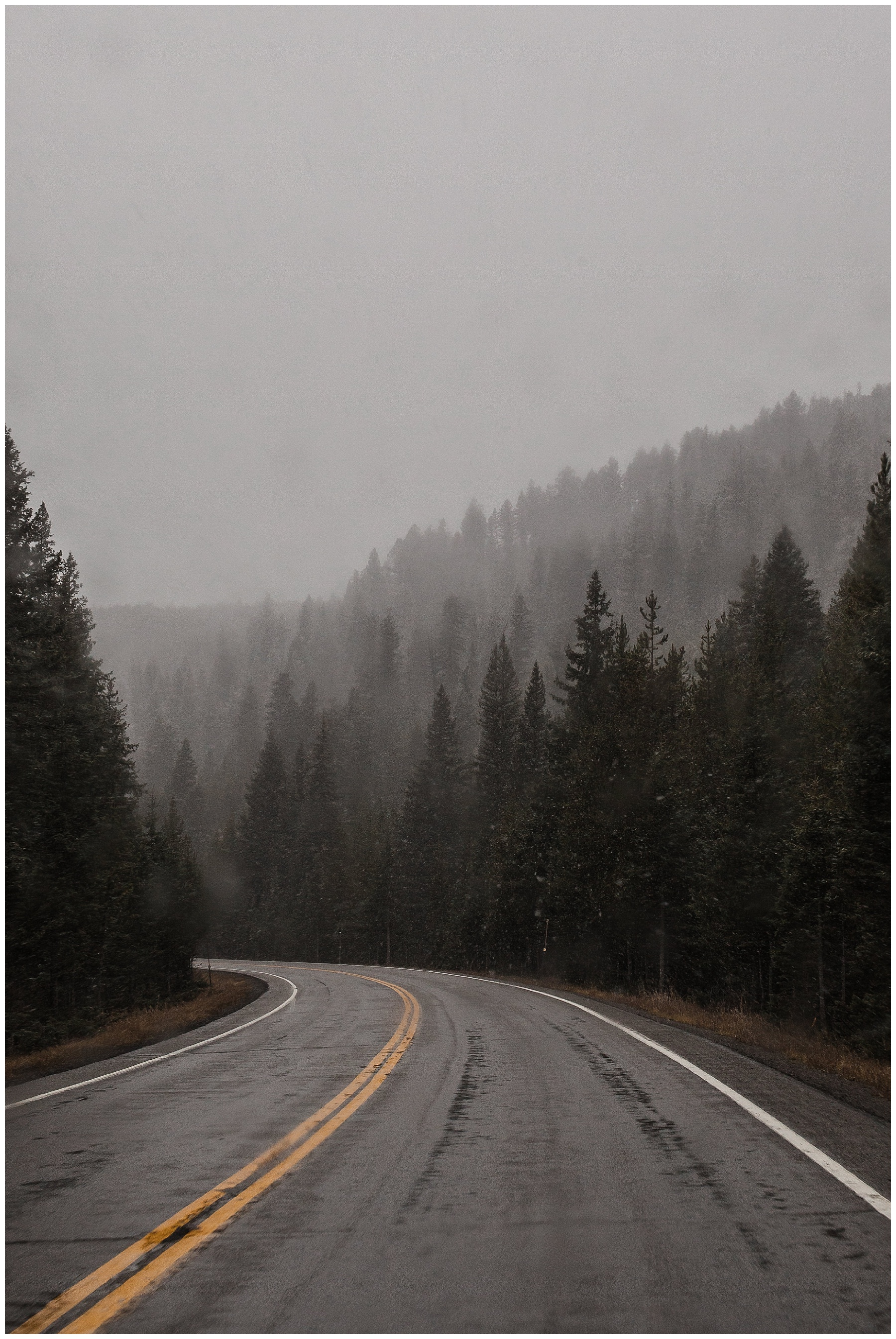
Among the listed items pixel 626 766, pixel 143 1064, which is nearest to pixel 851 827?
pixel 626 766

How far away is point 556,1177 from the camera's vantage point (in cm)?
586

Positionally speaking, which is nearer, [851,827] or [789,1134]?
[789,1134]

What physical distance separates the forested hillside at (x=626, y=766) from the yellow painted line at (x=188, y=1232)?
16998 millimetres

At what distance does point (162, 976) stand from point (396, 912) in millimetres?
24995

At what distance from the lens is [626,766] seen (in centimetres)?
3362

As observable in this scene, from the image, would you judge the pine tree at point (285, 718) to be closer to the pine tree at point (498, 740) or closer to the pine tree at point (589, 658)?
the pine tree at point (498, 740)

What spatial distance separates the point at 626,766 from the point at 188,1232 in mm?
29924

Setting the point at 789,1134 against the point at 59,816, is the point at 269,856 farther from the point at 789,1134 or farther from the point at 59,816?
the point at 789,1134

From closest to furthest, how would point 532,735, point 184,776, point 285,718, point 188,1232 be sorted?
point 188,1232 < point 532,735 < point 184,776 < point 285,718

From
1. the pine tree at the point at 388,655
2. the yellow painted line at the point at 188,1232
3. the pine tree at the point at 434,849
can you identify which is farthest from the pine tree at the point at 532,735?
the pine tree at the point at 388,655

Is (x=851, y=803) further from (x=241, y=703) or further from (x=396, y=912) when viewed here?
(x=241, y=703)

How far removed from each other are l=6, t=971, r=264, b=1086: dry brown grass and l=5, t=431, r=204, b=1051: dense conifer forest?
8.67 feet

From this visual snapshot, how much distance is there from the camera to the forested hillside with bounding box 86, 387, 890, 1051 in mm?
30875

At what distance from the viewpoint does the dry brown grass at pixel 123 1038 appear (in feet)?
40.0
